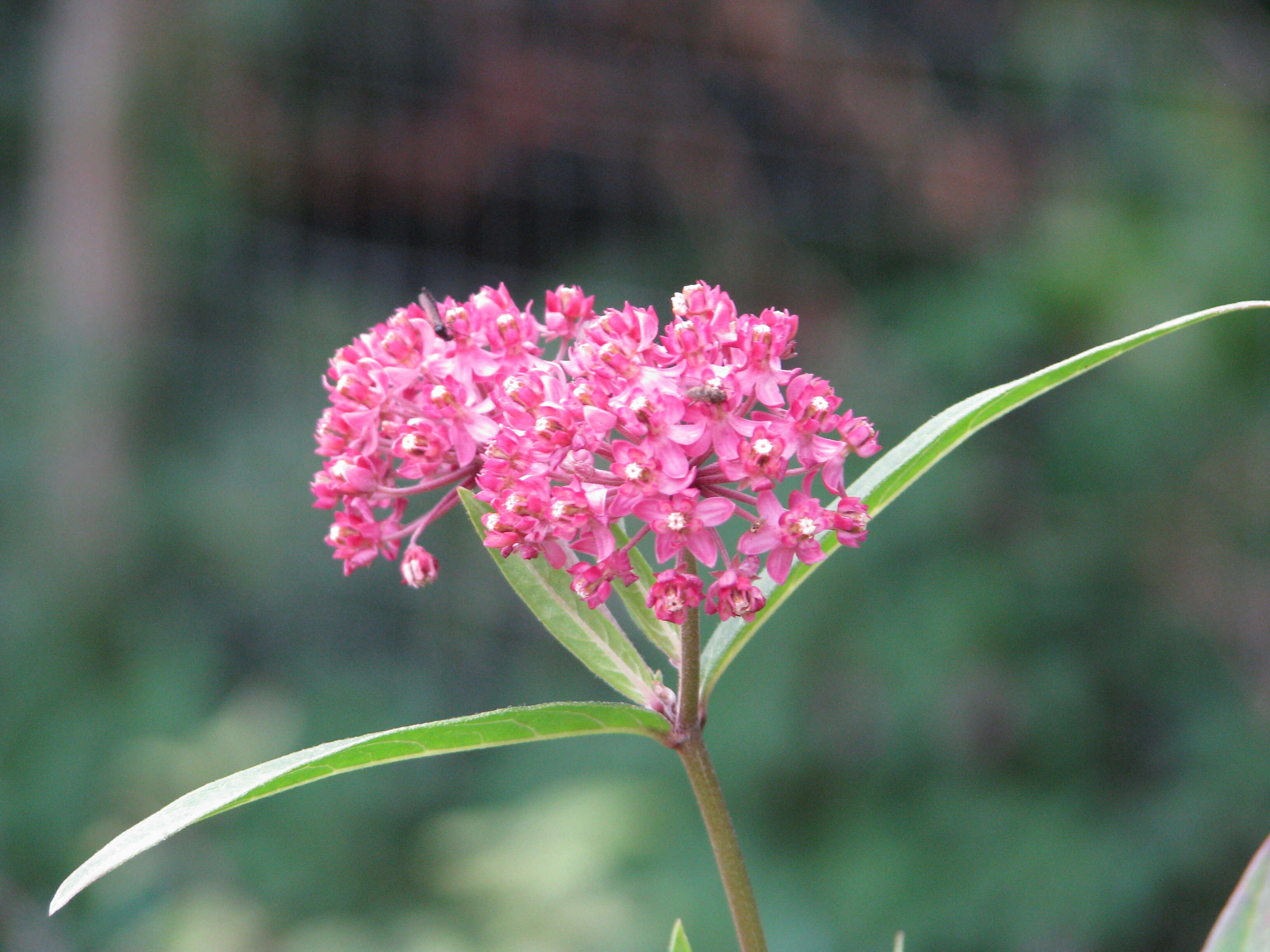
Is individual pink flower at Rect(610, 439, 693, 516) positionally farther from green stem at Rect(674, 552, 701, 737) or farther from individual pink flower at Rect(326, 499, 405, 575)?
individual pink flower at Rect(326, 499, 405, 575)

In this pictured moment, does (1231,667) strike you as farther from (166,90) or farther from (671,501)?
(166,90)

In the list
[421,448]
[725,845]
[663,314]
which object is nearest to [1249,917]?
[725,845]

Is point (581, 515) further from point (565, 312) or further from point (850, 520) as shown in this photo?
point (565, 312)

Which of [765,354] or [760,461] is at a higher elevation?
[765,354]

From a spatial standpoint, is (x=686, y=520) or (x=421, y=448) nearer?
(x=686, y=520)

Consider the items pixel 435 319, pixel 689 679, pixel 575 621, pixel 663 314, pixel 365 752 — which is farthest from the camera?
pixel 663 314

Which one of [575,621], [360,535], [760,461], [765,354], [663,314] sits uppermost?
[663,314]

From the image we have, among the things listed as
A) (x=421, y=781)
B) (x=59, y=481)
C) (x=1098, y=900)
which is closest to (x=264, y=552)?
(x=59, y=481)
